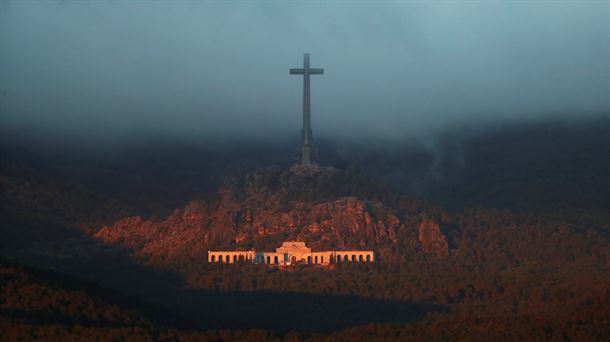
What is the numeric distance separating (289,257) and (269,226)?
584 centimetres

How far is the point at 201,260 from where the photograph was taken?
184m

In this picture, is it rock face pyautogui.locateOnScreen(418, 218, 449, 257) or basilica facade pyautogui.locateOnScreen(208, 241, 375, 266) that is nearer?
basilica facade pyautogui.locateOnScreen(208, 241, 375, 266)

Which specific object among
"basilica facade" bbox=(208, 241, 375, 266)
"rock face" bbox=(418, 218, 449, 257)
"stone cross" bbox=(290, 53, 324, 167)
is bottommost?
"basilica facade" bbox=(208, 241, 375, 266)

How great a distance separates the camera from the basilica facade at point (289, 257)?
18312 cm

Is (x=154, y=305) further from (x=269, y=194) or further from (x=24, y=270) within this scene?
(x=269, y=194)

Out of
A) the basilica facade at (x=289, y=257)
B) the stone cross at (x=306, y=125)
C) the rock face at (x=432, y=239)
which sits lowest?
the basilica facade at (x=289, y=257)

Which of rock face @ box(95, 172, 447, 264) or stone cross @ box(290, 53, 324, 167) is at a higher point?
stone cross @ box(290, 53, 324, 167)

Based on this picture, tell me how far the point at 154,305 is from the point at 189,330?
13.9m

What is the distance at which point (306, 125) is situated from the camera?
192 meters

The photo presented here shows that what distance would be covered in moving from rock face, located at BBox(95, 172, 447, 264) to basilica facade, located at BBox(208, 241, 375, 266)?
1.60 m

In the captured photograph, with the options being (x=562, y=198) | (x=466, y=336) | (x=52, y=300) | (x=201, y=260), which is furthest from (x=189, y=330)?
(x=562, y=198)

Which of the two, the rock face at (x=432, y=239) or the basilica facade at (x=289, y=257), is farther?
the rock face at (x=432, y=239)

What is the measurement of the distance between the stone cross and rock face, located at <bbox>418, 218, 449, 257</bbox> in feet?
43.1

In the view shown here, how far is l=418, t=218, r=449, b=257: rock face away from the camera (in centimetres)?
18536
